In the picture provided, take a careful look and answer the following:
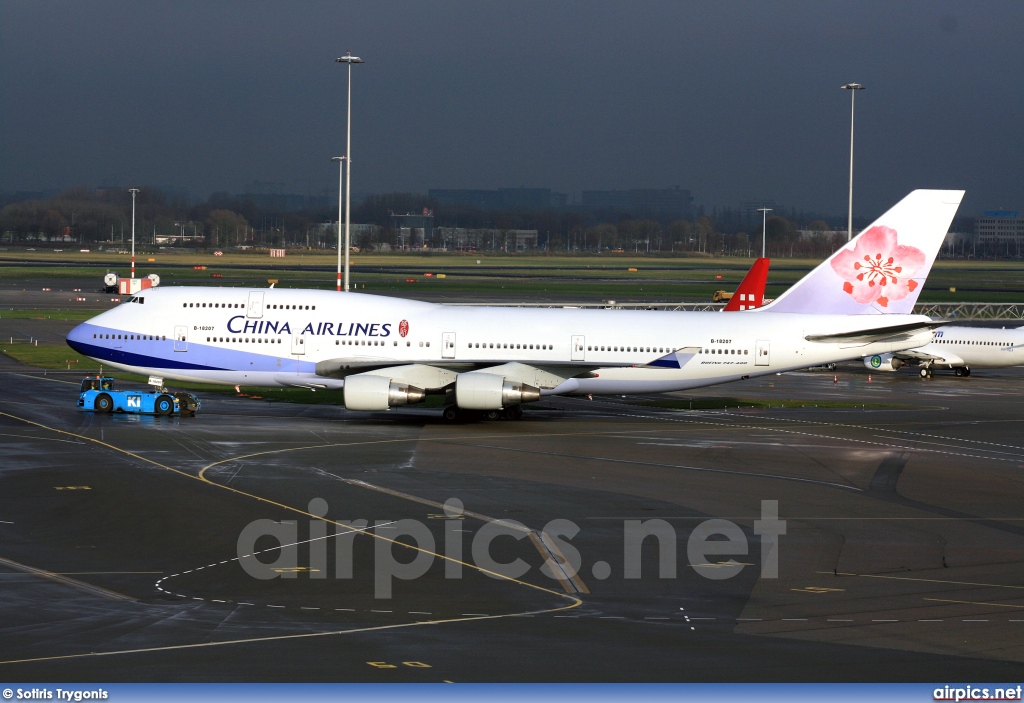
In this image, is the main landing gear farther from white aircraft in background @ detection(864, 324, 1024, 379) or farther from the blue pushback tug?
white aircraft in background @ detection(864, 324, 1024, 379)

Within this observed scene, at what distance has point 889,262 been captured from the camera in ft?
158

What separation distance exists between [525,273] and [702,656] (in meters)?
162

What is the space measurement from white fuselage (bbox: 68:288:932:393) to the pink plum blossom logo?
3.41 feet

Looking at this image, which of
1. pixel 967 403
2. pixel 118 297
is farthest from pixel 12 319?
pixel 967 403

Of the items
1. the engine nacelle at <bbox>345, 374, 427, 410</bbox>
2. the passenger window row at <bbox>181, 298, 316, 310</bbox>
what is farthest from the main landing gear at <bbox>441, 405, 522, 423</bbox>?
the passenger window row at <bbox>181, 298, 316, 310</bbox>

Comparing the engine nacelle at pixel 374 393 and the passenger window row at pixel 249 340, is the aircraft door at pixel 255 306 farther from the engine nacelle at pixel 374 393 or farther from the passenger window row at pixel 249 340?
the engine nacelle at pixel 374 393

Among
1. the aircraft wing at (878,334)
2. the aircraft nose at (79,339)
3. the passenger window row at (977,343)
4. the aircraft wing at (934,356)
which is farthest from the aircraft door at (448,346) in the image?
the passenger window row at (977,343)

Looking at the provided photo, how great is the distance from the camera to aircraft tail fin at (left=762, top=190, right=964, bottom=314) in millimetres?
47969

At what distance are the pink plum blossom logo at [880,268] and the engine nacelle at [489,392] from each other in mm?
14100

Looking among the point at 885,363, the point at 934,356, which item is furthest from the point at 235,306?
the point at 934,356

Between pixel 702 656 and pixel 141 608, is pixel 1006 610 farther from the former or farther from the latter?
pixel 141 608

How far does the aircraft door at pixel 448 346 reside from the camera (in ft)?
152

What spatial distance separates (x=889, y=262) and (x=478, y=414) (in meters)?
17.6

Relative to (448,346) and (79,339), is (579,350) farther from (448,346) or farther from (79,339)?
(79,339)
